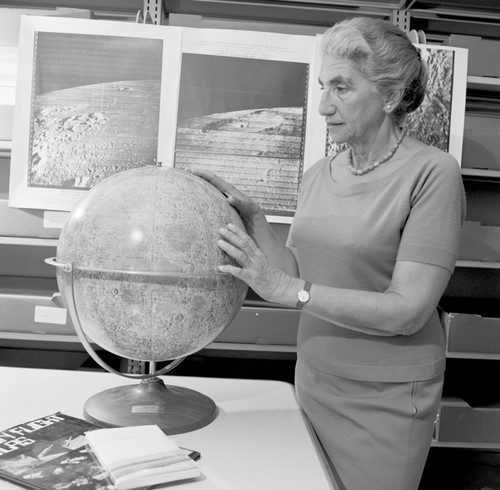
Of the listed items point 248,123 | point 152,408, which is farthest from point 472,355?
point 152,408

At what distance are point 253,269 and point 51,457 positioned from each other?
45 cm

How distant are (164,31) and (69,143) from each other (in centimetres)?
53

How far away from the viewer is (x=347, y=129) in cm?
129

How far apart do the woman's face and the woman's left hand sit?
41 cm

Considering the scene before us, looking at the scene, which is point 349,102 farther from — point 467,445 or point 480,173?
point 467,445

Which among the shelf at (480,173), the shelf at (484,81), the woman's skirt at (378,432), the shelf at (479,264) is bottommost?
the woman's skirt at (378,432)

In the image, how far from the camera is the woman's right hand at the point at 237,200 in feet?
4.17

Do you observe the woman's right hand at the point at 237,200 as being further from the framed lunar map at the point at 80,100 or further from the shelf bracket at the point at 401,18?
the shelf bracket at the point at 401,18

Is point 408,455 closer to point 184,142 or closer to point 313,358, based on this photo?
point 313,358

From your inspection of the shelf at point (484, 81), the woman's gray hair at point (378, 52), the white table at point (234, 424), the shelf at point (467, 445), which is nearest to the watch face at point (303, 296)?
the white table at point (234, 424)

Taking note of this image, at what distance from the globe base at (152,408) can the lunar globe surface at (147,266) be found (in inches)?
3.6

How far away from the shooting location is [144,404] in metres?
1.05

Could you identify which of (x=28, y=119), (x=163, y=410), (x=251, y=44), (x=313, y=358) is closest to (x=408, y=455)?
(x=313, y=358)

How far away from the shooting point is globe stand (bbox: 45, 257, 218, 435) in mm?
994
